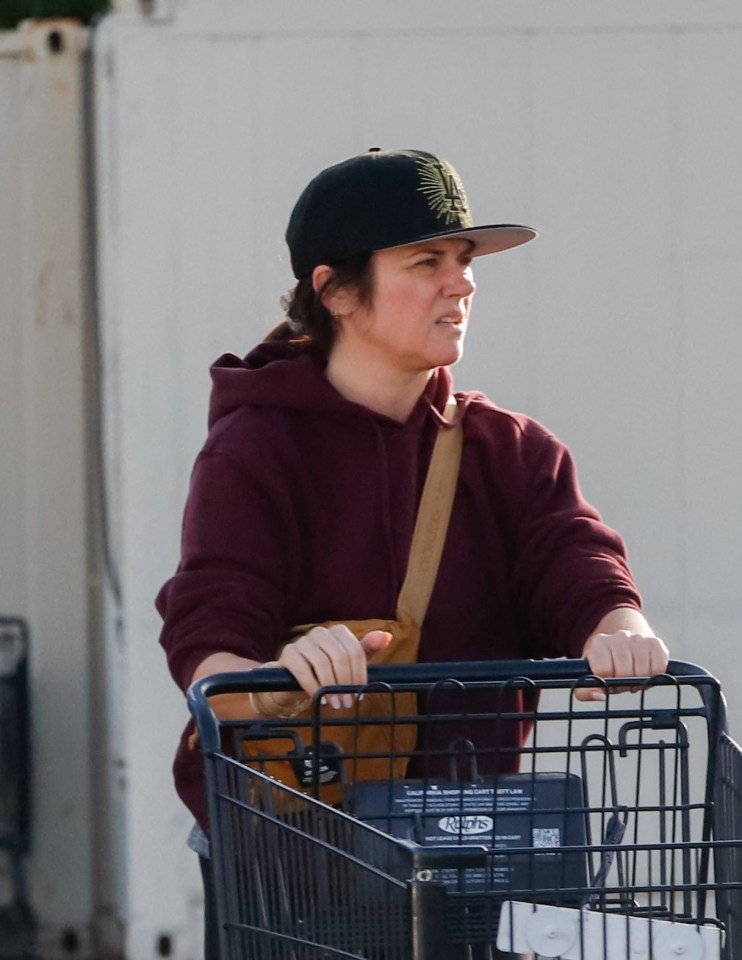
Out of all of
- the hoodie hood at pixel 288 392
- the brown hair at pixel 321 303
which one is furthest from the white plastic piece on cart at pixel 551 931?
the brown hair at pixel 321 303

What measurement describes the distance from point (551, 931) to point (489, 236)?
1.03 meters

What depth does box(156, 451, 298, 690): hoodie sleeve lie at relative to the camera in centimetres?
238

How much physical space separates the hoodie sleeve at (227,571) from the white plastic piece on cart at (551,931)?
1.88 feet

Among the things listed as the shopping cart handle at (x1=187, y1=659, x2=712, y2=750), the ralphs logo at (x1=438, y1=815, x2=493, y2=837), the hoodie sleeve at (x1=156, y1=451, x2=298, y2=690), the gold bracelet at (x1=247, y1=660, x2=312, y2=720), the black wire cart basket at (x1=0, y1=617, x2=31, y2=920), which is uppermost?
the hoodie sleeve at (x1=156, y1=451, x2=298, y2=690)

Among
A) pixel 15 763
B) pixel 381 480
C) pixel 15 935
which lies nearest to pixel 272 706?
pixel 381 480

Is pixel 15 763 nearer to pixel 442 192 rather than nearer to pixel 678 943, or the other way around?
pixel 442 192

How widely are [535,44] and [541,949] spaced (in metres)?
2.81

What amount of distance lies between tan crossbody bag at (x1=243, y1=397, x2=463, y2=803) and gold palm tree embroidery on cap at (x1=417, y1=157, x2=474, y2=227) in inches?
12.5

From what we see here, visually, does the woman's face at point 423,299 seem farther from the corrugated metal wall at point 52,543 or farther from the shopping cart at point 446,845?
the corrugated metal wall at point 52,543

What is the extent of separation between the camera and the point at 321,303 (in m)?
2.71

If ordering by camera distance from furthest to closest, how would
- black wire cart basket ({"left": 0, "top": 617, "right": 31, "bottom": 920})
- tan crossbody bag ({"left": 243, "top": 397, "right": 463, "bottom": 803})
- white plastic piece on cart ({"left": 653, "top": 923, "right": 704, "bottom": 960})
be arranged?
black wire cart basket ({"left": 0, "top": 617, "right": 31, "bottom": 920}) < tan crossbody bag ({"left": 243, "top": 397, "right": 463, "bottom": 803}) < white plastic piece on cart ({"left": 653, "top": 923, "right": 704, "bottom": 960})

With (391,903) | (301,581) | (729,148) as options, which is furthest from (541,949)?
(729,148)

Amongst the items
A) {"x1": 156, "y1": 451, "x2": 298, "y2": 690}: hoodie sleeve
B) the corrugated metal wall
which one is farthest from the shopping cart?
the corrugated metal wall

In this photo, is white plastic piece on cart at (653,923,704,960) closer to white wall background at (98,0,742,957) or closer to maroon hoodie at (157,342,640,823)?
maroon hoodie at (157,342,640,823)
